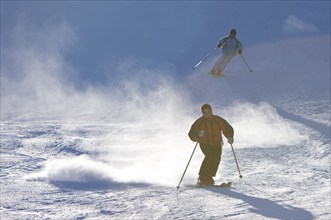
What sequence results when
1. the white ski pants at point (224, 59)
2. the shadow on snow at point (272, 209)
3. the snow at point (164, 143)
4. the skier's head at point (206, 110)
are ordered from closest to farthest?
the skier's head at point (206, 110) < the shadow on snow at point (272, 209) < the snow at point (164, 143) < the white ski pants at point (224, 59)

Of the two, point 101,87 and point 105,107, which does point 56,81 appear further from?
point 105,107

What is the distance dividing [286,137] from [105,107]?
7.47m

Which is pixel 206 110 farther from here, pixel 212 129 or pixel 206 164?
pixel 206 164

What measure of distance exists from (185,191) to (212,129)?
92.7 inches

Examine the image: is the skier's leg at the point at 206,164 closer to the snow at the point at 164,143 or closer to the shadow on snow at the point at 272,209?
the snow at the point at 164,143

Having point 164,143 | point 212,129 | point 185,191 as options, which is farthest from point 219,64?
point 212,129

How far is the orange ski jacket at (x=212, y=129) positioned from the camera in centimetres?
794

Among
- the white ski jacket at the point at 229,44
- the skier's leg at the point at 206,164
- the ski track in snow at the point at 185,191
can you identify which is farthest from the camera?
the white ski jacket at the point at 229,44

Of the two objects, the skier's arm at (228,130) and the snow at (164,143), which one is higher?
the snow at (164,143)

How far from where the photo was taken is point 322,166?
11.7 meters

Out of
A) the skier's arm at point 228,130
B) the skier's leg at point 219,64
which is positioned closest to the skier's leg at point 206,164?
the skier's arm at point 228,130

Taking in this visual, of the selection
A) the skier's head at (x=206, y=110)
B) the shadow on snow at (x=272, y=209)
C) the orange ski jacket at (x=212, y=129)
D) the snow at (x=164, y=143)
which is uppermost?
the snow at (x=164, y=143)

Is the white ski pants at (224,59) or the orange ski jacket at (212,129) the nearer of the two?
the orange ski jacket at (212,129)

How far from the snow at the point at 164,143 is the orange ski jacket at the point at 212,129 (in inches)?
51.8
